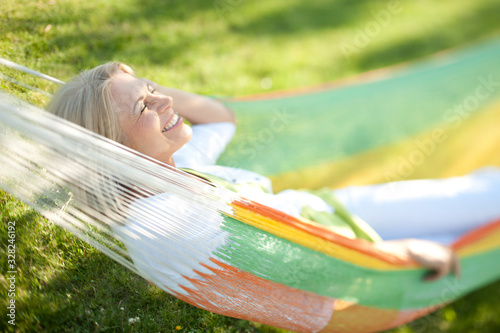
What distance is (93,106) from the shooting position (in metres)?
1.26

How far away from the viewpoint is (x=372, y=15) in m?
3.70

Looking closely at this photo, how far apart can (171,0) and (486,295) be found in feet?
8.14

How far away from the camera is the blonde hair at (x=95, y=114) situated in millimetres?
1181

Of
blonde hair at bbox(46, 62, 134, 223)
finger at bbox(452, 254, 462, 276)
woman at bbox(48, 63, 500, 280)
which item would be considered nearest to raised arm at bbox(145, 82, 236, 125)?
woman at bbox(48, 63, 500, 280)

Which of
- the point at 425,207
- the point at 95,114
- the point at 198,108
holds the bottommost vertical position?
the point at 425,207

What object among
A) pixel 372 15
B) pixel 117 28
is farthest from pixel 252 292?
pixel 372 15

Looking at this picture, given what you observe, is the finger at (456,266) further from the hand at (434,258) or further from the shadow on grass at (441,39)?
the shadow on grass at (441,39)

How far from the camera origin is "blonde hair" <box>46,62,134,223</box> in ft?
3.87

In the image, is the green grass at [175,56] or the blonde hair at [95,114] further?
the green grass at [175,56]

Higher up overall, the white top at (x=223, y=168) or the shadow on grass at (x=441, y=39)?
the shadow on grass at (x=441, y=39)

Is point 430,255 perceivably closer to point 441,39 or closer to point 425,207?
point 425,207

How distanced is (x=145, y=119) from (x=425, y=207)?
1.08 meters

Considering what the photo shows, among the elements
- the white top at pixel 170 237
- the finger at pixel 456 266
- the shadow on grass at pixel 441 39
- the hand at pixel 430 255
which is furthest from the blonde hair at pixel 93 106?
the shadow on grass at pixel 441 39

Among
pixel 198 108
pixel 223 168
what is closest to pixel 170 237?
pixel 223 168
